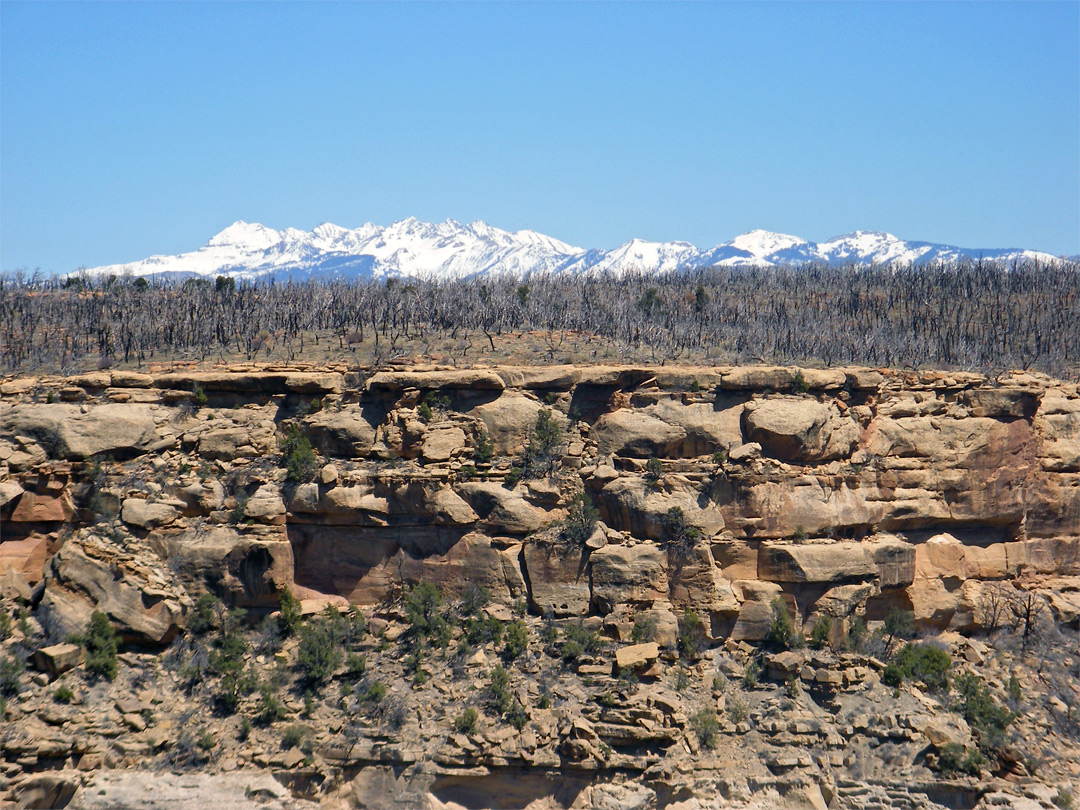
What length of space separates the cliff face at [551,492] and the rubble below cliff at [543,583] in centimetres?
9

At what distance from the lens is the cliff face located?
95.9ft

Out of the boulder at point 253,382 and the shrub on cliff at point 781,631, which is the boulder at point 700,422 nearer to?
the shrub on cliff at point 781,631

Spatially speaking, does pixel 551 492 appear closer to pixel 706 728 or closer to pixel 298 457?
pixel 298 457

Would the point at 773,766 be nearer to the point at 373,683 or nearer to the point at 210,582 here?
the point at 373,683

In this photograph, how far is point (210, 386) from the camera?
30.9 metres

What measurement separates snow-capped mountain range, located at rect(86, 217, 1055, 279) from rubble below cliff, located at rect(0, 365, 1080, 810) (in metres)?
123

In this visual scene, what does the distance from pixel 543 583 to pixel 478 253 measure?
149 metres

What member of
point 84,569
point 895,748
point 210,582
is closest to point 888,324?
point 895,748

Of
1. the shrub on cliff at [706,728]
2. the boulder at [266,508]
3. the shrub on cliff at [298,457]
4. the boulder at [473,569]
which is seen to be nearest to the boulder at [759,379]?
the boulder at [473,569]

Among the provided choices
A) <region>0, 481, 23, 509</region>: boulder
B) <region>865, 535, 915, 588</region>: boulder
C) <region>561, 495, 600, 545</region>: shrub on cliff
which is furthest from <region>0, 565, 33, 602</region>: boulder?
<region>865, 535, 915, 588</region>: boulder

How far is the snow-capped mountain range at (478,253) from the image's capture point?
527 ft

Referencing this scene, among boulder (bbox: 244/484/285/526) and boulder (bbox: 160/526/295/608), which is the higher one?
boulder (bbox: 244/484/285/526)

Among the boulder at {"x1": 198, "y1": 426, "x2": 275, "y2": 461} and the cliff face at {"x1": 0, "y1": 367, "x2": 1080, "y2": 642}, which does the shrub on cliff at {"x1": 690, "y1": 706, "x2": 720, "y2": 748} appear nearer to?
the cliff face at {"x1": 0, "y1": 367, "x2": 1080, "y2": 642}

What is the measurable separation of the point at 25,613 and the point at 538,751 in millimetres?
13902
